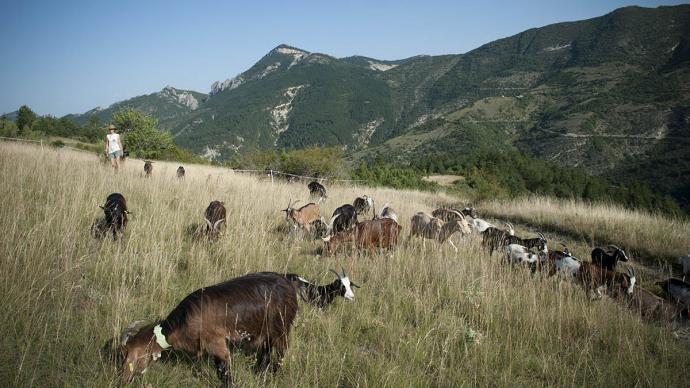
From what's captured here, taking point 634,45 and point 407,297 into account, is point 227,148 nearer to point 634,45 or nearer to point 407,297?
point 407,297

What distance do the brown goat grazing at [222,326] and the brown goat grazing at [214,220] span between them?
2.98m

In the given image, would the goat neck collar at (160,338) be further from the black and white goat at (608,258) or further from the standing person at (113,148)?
the standing person at (113,148)

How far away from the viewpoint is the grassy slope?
283cm

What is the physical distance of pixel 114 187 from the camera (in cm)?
768

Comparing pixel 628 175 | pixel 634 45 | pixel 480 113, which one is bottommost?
pixel 628 175

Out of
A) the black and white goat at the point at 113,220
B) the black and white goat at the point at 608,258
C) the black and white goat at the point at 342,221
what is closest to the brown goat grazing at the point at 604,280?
the black and white goat at the point at 608,258

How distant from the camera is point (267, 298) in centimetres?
293

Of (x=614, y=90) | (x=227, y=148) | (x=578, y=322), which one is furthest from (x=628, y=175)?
(x=227, y=148)

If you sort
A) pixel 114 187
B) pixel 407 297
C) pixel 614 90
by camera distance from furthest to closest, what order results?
pixel 614 90, pixel 114 187, pixel 407 297

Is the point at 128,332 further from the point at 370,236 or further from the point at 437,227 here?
the point at 437,227

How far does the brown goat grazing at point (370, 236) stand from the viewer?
683 cm

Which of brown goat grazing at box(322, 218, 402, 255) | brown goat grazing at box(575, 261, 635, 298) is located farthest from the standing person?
brown goat grazing at box(575, 261, 635, 298)

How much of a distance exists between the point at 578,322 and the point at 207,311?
163 inches

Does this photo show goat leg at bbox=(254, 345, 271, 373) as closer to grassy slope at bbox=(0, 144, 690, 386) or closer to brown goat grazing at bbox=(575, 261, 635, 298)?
grassy slope at bbox=(0, 144, 690, 386)
